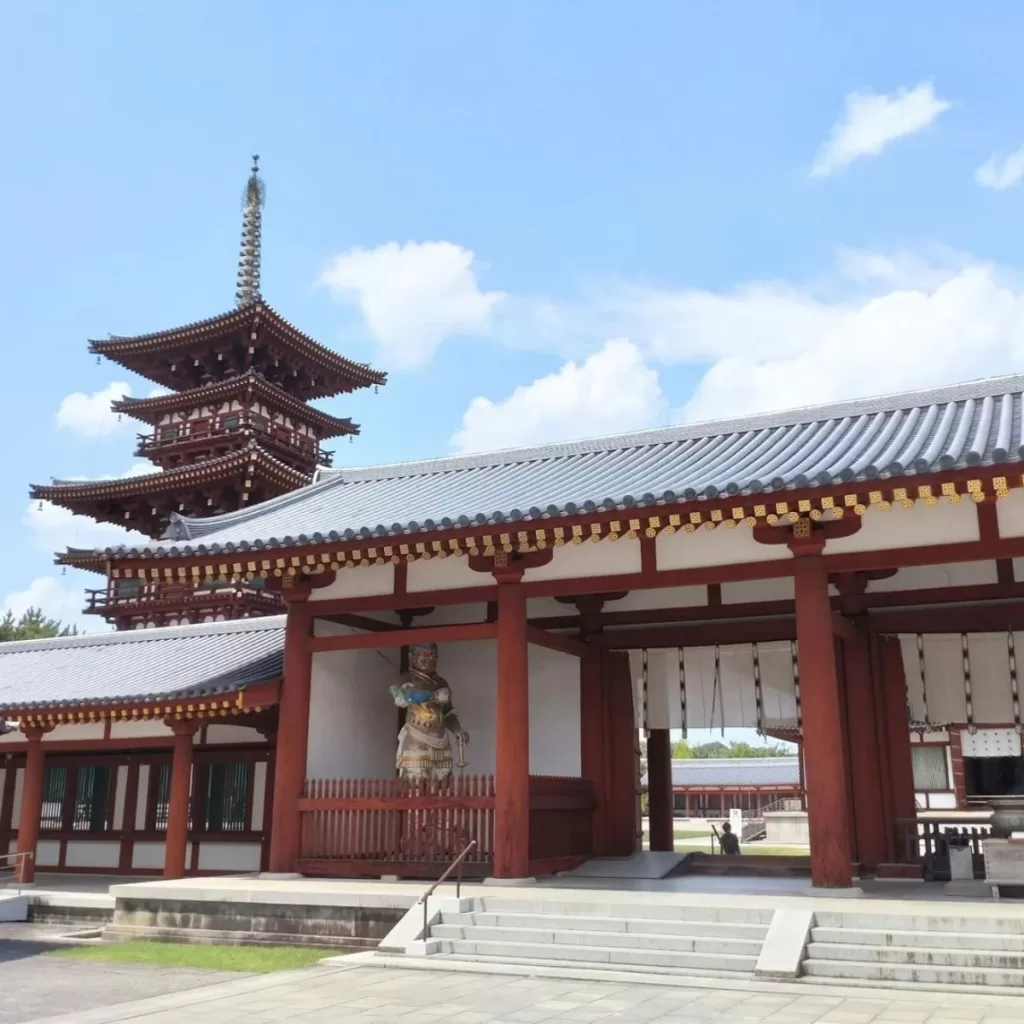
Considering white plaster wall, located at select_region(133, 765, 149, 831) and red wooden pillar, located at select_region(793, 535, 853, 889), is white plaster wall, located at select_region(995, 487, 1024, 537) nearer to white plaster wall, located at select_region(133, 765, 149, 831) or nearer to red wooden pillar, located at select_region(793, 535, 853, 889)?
red wooden pillar, located at select_region(793, 535, 853, 889)

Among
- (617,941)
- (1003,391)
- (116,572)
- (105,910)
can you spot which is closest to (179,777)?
(105,910)

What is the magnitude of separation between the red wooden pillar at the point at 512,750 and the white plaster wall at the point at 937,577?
431 centimetres

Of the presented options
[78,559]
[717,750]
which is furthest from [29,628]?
[717,750]

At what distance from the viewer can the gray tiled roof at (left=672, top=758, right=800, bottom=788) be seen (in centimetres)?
4647

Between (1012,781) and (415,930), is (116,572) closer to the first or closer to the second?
(415,930)

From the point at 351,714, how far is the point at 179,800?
272 centimetres

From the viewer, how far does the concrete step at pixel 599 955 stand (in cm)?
814

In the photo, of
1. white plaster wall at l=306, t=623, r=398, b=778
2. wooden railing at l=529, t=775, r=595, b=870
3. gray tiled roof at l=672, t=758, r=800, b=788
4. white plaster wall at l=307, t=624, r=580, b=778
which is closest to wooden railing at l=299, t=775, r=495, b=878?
wooden railing at l=529, t=775, r=595, b=870

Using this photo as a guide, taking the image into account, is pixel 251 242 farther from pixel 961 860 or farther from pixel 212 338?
pixel 961 860

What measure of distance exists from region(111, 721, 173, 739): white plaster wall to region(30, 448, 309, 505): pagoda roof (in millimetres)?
12106

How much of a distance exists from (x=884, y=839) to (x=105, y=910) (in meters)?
9.44

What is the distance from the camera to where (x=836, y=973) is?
773 cm

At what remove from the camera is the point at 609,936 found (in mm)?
8766

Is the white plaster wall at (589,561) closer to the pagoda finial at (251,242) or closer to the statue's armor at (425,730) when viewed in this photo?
the statue's armor at (425,730)
